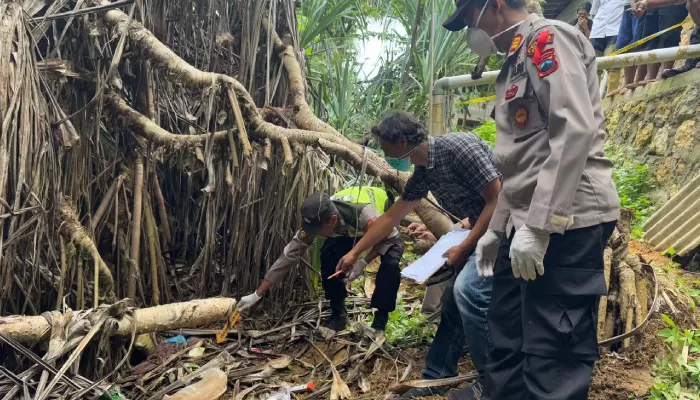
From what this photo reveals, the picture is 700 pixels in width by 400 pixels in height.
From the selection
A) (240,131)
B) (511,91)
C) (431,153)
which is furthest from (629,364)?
(240,131)

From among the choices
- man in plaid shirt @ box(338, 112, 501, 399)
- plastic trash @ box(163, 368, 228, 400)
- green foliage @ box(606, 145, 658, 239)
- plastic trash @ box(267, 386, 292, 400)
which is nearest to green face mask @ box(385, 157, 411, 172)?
man in plaid shirt @ box(338, 112, 501, 399)

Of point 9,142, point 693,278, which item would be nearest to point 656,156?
point 693,278

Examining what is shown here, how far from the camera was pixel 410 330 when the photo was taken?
3.52m

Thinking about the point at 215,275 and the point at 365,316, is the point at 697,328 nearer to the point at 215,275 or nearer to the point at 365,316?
the point at 365,316

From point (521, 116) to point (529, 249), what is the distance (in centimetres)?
45

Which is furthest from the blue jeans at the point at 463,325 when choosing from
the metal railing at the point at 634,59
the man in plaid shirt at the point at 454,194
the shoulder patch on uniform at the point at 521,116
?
the metal railing at the point at 634,59

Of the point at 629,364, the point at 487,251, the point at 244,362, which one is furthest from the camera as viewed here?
the point at 244,362

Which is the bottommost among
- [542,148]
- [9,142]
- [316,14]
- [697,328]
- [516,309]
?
[697,328]

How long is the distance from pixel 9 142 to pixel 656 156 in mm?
4724

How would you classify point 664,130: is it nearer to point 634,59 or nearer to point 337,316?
point 634,59

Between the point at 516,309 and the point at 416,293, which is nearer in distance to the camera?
the point at 516,309

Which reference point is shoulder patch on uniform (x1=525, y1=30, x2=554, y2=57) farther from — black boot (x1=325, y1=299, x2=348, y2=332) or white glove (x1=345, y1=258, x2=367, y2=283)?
black boot (x1=325, y1=299, x2=348, y2=332)

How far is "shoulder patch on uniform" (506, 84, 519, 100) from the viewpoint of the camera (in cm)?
196

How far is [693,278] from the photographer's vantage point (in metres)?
3.68
